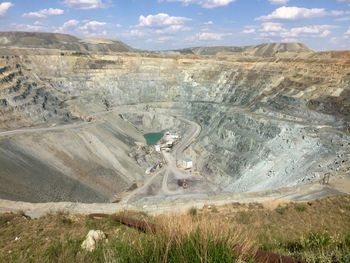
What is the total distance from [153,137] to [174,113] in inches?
411

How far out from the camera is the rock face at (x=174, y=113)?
103 feet

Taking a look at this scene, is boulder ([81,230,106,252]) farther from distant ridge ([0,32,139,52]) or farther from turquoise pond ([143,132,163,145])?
distant ridge ([0,32,139,52])

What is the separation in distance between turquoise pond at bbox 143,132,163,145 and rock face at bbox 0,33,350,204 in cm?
240

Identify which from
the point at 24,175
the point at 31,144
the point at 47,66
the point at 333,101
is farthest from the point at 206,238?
the point at 47,66

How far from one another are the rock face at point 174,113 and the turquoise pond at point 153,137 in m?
2.40

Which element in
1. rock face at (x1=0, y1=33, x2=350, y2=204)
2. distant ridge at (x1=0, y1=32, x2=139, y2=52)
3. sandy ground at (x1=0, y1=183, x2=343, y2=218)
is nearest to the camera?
sandy ground at (x1=0, y1=183, x2=343, y2=218)

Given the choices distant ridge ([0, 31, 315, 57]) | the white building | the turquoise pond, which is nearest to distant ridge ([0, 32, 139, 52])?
distant ridge ([0, 31, 315, 57])

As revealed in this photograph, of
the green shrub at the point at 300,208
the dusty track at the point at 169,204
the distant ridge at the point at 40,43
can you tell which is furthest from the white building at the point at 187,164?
the distant ridge at the point at 40,43

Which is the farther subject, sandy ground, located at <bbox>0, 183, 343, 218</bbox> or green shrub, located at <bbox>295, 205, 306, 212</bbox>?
sandy ground, located at <bbox>0, 183, 343, 218</bbox>

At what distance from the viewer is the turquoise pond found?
2251 inches

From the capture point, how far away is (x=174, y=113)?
219 feet

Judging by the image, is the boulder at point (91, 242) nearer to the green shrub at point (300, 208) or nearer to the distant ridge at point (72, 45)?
the green shrub at point (300, 208)

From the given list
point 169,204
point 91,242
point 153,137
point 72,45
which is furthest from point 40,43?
point 91,242

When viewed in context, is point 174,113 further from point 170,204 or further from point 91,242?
point 91,242
